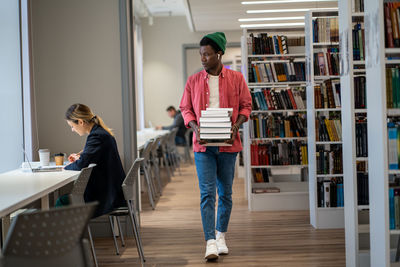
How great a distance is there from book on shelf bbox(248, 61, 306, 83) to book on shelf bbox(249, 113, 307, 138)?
458mm

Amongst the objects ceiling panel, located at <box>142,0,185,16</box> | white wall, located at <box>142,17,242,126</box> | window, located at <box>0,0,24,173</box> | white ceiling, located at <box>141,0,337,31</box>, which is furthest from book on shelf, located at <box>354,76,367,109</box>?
white wall, located at <box>142,17,242,126</box>

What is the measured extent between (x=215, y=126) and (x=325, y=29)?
216cm

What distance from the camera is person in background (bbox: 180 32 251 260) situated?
3629mm

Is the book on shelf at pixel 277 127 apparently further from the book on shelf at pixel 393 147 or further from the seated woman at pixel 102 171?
the book on shelf at pixel 393 147

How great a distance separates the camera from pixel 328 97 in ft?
16.0

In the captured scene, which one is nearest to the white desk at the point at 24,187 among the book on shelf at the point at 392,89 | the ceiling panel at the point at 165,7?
the book on shelf at the point at 392,89

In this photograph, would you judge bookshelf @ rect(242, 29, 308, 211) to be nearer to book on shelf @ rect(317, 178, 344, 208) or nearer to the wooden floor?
the wooden floor

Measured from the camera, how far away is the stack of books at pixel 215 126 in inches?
136

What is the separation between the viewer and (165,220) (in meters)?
5.36

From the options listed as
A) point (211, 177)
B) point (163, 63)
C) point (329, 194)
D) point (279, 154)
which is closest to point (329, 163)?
point (329, 194)

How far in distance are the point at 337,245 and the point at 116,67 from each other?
2612 millimetres

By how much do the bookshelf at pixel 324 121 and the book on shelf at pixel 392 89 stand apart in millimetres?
2020

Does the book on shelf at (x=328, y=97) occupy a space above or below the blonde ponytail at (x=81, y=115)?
above

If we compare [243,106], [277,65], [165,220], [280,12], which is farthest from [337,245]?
[280,12]
